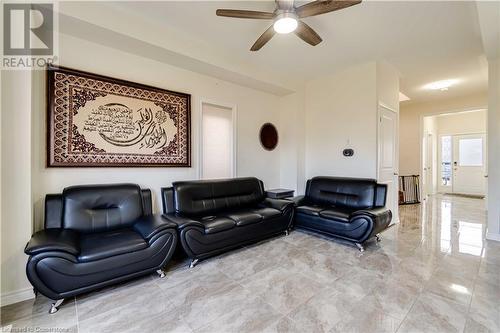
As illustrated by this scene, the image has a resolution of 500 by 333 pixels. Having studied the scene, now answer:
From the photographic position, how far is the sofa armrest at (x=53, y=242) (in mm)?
1738

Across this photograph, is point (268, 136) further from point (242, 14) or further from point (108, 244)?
point (108, 244)

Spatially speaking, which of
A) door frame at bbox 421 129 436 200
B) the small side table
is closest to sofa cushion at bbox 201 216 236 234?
the small side table

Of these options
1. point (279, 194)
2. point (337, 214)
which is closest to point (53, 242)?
point (337, 214)

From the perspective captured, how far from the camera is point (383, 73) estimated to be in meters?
4.01

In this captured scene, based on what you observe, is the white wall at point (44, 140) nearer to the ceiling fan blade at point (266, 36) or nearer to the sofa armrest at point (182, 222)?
the sofa armrest at point (182, 222)

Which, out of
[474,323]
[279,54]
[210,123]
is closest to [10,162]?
[210,123]

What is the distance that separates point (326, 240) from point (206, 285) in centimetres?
206

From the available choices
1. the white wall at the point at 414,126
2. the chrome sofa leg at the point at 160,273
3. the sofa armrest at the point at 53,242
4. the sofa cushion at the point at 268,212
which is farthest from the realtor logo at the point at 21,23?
the white wall at the point at 414,126

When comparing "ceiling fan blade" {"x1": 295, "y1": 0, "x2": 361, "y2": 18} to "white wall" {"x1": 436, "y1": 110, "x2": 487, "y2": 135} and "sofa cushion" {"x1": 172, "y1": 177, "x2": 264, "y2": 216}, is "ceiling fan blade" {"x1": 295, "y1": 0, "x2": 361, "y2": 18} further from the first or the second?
"white wall" {"x1": 436, "y1": 110, "x2": 487, "y2": 135}

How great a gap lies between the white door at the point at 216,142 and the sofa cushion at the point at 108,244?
1.66 metres

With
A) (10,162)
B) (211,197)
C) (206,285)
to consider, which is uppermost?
(10,162)

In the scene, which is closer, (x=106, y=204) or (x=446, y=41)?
(x=106, y=204)

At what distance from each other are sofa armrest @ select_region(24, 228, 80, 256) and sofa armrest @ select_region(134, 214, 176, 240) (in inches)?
21.4

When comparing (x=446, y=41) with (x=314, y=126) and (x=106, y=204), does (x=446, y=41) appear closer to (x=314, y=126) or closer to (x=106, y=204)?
(x=314, y=126)
